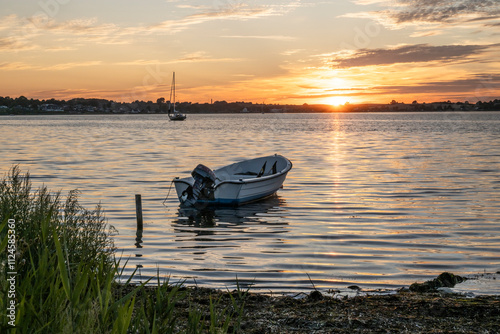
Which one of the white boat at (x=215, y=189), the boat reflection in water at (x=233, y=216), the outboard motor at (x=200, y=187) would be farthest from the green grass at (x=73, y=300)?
the white boat at (x=215, y=189)

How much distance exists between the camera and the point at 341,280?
37.5ft

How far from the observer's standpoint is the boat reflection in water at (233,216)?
18309mm

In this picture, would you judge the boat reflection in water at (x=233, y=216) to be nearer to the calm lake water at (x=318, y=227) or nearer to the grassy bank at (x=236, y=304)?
the calm lake water at (x=318, y=227)

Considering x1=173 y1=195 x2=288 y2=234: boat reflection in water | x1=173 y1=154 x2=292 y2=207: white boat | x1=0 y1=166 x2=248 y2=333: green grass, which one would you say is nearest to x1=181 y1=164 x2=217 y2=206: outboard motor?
x1=173 y1=154 x2=292 y2=207: white boat

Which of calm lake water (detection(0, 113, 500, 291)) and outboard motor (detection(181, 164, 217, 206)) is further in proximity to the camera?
outboard motor (detection(181, 164, 217, 206))

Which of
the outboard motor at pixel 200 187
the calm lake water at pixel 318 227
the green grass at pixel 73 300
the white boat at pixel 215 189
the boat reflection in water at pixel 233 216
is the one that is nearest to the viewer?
the green grass at pixel 73 300

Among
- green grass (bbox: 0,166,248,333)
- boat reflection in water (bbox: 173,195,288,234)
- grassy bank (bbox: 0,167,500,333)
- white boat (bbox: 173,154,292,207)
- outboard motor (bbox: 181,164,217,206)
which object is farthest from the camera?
white boat (bbox: 173,154,292,207)

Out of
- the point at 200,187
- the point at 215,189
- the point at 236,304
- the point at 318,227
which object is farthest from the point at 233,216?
the point at 236,304

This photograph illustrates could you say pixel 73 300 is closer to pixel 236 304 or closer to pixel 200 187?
pixel 236 304

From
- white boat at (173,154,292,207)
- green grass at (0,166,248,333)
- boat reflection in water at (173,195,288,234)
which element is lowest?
boat reflection in water at (173,195,288,234)

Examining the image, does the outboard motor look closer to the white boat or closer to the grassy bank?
the white boat

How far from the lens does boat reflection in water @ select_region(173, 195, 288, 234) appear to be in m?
18.3

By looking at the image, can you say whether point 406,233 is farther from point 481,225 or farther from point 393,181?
point 393,181

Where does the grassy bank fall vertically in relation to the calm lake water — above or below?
above
